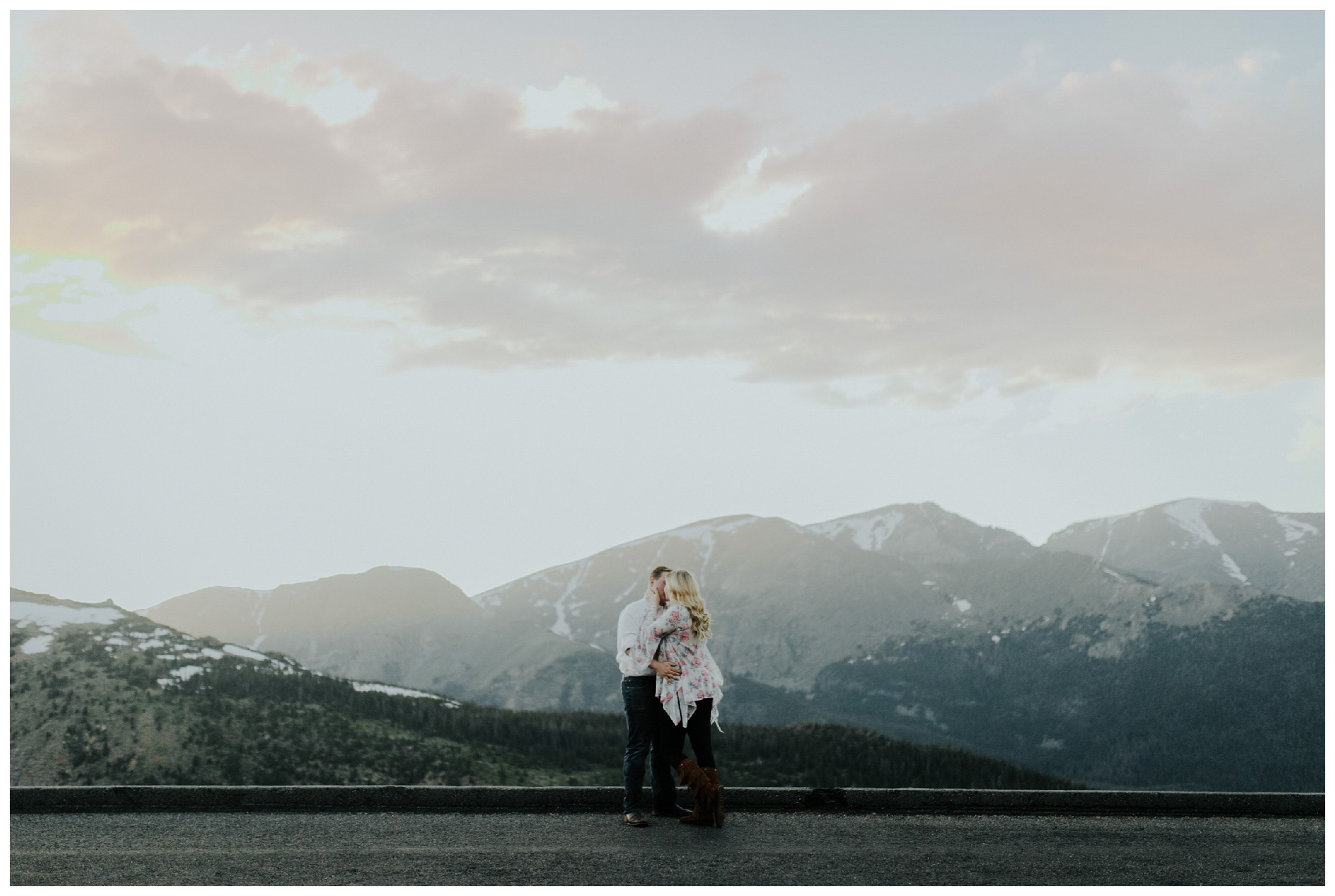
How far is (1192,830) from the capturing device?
7.88m

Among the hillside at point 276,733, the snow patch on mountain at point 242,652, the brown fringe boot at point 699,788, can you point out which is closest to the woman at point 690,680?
the brown fringe boot at point 699,788

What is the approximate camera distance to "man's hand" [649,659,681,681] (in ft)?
25.3

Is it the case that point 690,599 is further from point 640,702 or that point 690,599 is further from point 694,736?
point 694,736

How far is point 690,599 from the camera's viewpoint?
306 inches

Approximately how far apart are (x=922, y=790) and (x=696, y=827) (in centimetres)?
202

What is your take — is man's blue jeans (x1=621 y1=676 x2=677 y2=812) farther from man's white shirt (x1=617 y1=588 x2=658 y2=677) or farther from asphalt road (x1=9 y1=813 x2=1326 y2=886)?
asphalt road (x1=9 y1=813 x2=1326 y2=886)

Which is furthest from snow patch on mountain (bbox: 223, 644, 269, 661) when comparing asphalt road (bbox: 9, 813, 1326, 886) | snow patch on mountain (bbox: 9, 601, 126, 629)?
asphalt road (bbox: 9, 813, 1326, 886)

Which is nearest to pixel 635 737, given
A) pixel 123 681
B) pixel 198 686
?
pixel 198 686

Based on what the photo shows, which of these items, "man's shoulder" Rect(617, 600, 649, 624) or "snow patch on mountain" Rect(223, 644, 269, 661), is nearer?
"man's shoulder" Rect(617, 600, 649, 624)

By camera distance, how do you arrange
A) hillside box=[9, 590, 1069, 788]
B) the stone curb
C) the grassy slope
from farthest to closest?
hillside box=[9, 590, 1069, 788] < the grassy slope < the stone curb

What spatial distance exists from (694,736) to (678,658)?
1.98 feet

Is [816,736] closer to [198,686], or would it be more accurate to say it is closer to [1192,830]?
[198,686]

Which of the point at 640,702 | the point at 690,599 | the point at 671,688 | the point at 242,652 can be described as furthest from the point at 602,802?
the point at 242,652

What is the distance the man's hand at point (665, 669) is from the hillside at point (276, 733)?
57913 millimetres
